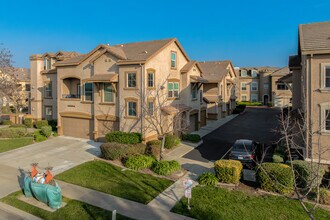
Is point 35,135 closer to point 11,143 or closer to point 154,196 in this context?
point 11,143

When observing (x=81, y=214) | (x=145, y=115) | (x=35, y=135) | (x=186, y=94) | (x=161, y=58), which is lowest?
(x=81, y=214)

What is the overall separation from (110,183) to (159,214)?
4443 mm

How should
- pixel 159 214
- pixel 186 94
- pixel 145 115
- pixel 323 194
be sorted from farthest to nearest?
pixel 186 94 < pixel 145 115 < pixel 323 194 < pixel 159 214

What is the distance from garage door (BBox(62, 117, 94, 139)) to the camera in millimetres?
25328

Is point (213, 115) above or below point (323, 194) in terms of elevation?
above

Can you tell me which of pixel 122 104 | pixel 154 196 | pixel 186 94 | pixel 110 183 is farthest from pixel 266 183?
pixel 186 94

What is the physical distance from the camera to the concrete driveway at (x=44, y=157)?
15.2 metres

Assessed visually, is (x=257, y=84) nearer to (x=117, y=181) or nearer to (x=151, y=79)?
(x=151, y=79)

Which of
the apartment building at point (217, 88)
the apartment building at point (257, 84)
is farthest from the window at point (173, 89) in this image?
the apartment building at point (257, 84)

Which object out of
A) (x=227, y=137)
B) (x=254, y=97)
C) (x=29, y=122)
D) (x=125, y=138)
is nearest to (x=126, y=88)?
(x=125, y=138)

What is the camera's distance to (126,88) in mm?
22156

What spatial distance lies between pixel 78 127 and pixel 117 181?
1341cm

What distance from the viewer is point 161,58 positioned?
23.7 metres

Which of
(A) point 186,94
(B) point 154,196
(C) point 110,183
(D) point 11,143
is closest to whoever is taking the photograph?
Result: (B) point 154,196
